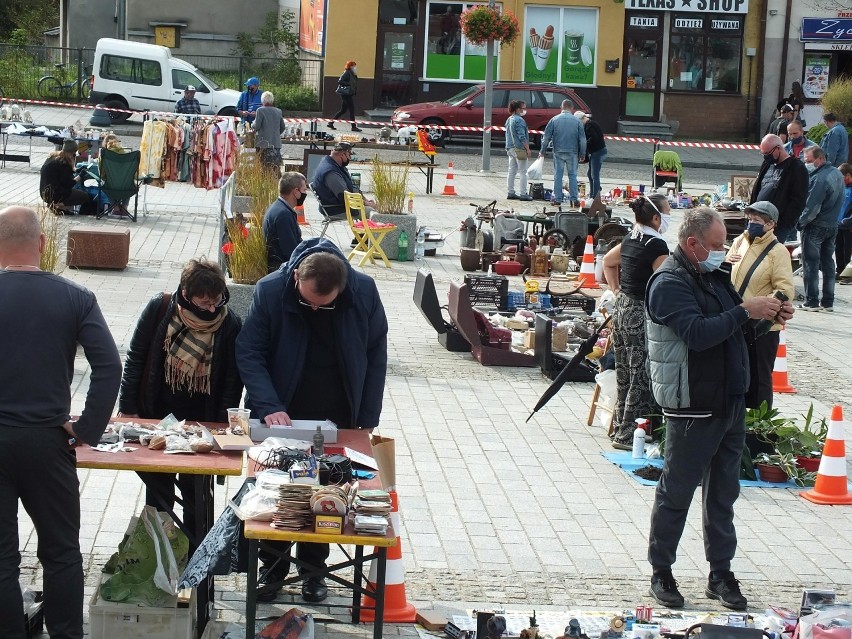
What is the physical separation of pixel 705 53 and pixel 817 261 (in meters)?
23.0

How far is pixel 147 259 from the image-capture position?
15930 mm

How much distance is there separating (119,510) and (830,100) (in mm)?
27235

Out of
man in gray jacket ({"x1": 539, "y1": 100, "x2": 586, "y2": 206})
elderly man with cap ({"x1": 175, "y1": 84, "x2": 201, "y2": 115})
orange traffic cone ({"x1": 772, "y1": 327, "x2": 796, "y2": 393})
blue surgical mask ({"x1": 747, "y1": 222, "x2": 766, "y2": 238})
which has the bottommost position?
orange traffic cone ({"x1": 772, "y1": 327, "x2": 796, "y2": 393})

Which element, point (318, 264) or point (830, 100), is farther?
point (830, 100)

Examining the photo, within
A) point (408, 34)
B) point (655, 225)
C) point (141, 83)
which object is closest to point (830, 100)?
point (408, 34)

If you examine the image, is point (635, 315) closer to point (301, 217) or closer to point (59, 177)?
point (301, 217)

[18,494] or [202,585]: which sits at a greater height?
[18,494]

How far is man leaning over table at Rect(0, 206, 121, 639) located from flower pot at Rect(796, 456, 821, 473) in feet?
18.2

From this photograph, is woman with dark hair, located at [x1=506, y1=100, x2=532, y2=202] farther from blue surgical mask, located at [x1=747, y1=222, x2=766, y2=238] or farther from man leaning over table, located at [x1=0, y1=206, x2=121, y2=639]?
man leaning over table, located at [x1=0, y1=206, x2=121, y2=639]

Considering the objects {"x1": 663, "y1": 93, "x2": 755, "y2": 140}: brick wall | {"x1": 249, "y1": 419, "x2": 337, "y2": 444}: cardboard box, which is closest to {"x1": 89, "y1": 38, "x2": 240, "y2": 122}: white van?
{"x1": 663, "y1": 93, "x2": 755, "y2": 140}: brick wall

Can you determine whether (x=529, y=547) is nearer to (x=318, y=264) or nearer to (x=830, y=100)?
(x=318, y=264)

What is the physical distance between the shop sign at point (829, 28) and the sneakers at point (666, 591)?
108ft

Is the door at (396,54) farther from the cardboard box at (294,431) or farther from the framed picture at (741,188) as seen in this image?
the cardboard box at (294,431)

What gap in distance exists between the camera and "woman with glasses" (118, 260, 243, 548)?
6.06m
